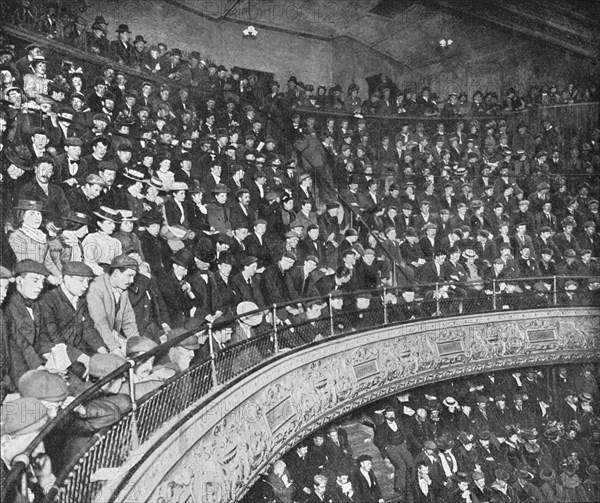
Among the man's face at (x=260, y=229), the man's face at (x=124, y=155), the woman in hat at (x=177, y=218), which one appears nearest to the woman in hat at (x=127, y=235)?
the woman in hat at (x=177, y=218)

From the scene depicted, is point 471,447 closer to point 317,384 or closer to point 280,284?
point 317,384

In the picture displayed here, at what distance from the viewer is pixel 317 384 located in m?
6.36

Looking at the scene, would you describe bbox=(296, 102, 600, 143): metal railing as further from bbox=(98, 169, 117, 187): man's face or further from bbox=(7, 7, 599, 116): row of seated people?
bbox=(98, 169, 117, 187): man's face

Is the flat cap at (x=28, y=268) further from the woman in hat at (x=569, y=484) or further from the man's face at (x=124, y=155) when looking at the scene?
the woman in hat at (x=569, y=484)

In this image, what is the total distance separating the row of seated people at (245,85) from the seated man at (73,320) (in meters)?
3.02

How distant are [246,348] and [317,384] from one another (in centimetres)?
133

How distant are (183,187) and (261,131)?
2.61 meters

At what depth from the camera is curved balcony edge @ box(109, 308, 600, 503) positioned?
155 inches

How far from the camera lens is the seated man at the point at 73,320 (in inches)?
159

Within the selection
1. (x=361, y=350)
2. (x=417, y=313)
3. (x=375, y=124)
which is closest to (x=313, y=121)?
(x=375, y=124)

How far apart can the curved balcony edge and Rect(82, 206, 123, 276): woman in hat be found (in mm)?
1466

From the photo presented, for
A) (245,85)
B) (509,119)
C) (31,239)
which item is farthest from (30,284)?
(509,119)

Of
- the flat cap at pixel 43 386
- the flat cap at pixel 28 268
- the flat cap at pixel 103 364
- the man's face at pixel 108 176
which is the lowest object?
the flat cap at pixel 43 386

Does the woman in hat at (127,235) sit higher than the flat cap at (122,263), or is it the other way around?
the woman in hat at (127,235)
